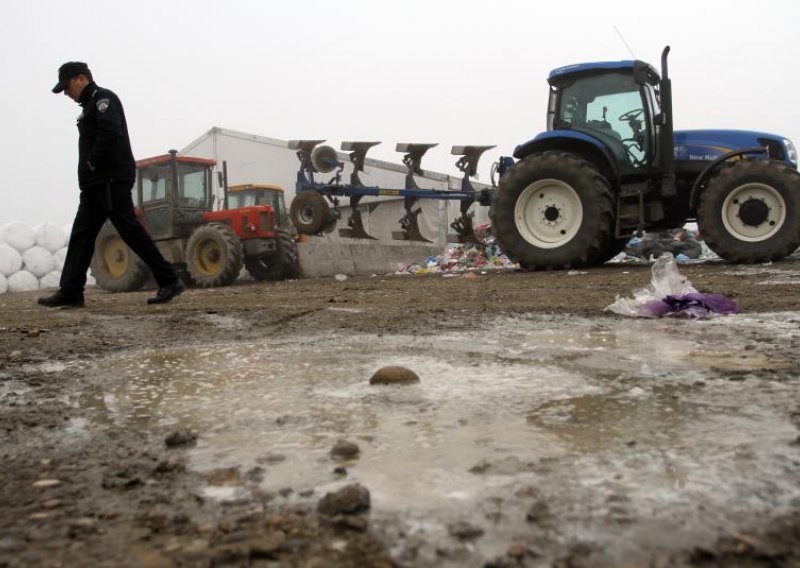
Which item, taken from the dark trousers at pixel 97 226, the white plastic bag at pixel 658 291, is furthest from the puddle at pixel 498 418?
the dark trousers at pixel 97 226

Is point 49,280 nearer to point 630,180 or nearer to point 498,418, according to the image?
point 630,180

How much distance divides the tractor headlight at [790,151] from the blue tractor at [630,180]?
13 millimetres

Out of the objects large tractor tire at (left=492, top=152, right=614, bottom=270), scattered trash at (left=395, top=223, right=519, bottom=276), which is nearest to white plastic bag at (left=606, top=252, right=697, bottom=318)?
large tractor tire at (left=492, top=152, right=614, bottom=270)

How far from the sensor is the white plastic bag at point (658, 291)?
3445 millimetres

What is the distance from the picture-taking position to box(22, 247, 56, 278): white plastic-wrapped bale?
14.0m

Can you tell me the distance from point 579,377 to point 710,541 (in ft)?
3.56

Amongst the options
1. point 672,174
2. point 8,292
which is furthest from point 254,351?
point 8,292

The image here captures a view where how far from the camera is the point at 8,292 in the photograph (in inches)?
531

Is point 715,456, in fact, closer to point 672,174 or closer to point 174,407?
point 174,407

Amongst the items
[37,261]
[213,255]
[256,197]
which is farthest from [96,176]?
[37,261]

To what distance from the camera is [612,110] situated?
751cm

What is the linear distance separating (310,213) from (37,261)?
7182 millimetres

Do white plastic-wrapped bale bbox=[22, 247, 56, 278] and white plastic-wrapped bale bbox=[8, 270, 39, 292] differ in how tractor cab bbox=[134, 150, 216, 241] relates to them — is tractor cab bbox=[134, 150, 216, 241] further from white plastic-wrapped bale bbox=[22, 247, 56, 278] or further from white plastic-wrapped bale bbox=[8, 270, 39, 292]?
white plastic-wrapped bale bbox=[22, 247, 56, 278]

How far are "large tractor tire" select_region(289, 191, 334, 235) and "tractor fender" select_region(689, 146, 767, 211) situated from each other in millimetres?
5051
